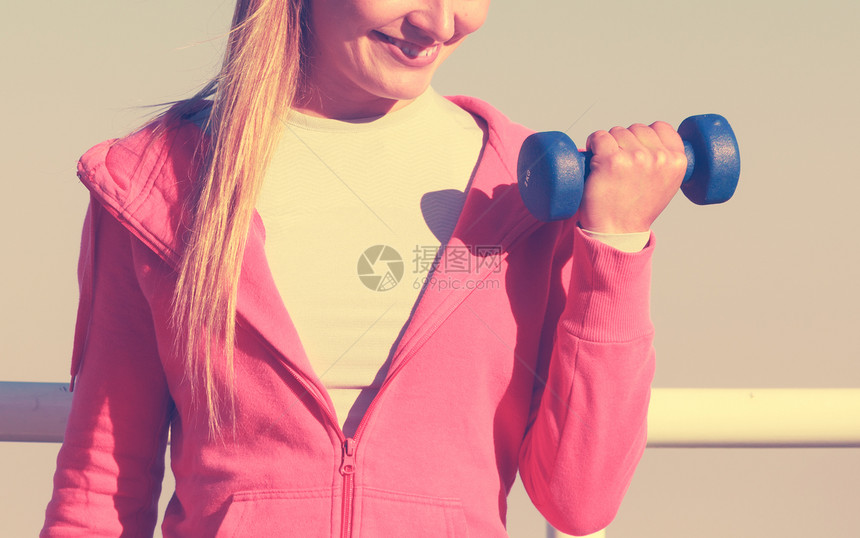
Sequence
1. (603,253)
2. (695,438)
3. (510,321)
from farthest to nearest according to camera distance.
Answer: (695,438) < (510,321) < (603,253)

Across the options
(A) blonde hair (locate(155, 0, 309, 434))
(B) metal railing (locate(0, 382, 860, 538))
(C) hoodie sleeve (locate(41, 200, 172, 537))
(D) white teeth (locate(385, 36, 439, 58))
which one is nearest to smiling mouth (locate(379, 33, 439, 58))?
(D) white teeth (locate(385, 36, 439, 58))

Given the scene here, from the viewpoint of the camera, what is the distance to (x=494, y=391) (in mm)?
900

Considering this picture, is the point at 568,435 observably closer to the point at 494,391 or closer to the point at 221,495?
the point at 494,391

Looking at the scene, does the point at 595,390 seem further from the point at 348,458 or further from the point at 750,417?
the point at 750,417

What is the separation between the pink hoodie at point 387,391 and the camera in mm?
825

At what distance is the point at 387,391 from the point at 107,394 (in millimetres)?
341

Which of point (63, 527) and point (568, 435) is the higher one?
point (568, 435)

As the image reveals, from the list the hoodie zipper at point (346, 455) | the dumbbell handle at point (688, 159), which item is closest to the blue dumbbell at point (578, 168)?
the dumbbell handle at point (688, 159)

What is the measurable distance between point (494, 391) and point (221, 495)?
1.00 ft

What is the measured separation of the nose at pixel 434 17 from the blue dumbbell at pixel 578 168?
0.46 feet

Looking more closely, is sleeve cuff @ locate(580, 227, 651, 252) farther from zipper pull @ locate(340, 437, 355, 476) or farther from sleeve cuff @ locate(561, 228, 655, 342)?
zipper pull @ locate(340, 437, 355, 476)

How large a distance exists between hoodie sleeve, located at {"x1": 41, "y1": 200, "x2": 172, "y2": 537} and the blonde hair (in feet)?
0.29

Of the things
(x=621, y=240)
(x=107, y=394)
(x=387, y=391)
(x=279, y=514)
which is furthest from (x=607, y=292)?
(x=107, y=394)

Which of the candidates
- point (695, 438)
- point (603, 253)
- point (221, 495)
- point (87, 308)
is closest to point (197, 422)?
point (221, 495)
